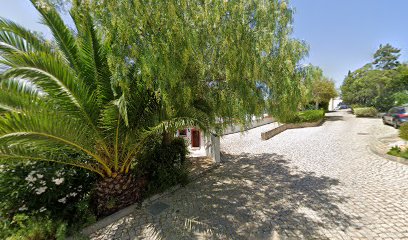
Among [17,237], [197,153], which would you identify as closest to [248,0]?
[17,237]

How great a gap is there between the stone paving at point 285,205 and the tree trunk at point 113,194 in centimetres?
35

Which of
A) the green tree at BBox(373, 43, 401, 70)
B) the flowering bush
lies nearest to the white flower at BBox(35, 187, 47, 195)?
the flowering bush

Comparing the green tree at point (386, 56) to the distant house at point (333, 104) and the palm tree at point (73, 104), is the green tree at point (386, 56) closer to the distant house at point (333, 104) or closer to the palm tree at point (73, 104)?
the distant house at point (333, 104)

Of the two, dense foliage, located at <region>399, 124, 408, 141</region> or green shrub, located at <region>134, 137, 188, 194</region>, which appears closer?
green shrub, located at <region>134, 137, 188, 194</region>

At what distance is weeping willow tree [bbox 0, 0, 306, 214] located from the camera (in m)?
2.87

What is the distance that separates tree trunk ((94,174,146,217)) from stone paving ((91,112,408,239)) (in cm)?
35

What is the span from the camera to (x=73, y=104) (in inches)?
123

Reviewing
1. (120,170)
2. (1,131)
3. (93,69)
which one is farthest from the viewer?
(120,170)

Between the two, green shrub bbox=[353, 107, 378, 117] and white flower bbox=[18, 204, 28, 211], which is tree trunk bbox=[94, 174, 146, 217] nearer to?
white flower bbox=[18, 204, 28, 211]

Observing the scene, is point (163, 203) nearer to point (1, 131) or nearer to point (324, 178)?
point (1, 131)

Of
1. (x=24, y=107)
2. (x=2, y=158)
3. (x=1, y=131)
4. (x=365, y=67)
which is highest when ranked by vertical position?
(x=365, y=67)

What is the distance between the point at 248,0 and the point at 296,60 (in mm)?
1669

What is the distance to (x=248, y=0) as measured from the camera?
3805 millimetres

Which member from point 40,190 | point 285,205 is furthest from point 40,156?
point 285,205
